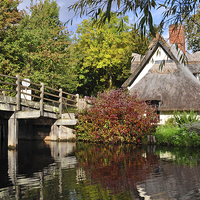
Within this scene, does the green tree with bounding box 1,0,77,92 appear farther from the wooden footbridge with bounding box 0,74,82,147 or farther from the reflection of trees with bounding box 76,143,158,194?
the reflection of trees with bounding box 76,143,158,194

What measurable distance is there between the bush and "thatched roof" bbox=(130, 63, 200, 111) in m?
4.06

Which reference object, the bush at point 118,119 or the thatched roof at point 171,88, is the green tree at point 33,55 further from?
the thatched roof at point 171,88

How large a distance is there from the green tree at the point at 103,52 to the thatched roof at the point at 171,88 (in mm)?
10208

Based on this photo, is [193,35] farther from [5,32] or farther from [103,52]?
[5,32]

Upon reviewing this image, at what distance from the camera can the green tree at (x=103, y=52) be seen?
36312mm

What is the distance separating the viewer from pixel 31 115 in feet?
52.2

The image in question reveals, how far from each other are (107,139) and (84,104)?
152 inches

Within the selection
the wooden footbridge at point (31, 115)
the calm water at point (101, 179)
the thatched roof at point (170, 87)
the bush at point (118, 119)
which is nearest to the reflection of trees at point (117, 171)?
the calm water at point (101, 179)

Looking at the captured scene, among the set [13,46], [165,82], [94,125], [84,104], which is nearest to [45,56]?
[13,46]

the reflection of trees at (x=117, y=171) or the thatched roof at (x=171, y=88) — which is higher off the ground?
the thatched roof at (x=171, y=88)

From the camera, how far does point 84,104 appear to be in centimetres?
2108

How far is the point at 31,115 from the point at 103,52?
2278cm

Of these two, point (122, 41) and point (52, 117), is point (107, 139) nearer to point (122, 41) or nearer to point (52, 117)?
point (52, 117)

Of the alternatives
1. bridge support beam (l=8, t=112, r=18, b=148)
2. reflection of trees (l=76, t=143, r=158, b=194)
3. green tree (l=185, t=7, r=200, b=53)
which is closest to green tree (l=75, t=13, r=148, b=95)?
green tree (l=185, t=7, r=200, b=53)
